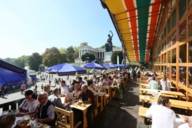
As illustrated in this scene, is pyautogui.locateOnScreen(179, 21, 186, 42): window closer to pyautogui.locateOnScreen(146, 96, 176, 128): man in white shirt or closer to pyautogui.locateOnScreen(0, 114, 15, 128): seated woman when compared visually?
pyautogui.locateOnScreen(146, 96, 176, 128): man in white shirt

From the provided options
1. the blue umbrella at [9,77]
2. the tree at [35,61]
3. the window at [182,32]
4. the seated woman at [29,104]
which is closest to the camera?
the blue umbrella at [9,77]

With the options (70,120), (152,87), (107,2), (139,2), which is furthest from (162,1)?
(70,120)

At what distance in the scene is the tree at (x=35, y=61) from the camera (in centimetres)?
10012

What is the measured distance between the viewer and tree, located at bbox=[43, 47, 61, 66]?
93.4 m

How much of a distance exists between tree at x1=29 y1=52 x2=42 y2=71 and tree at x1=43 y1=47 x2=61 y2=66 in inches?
263

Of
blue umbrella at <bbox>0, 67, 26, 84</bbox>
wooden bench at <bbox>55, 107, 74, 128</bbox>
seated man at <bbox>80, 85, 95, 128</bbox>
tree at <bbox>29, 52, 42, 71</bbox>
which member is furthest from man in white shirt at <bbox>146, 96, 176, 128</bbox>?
tree at <bbox>29, 52, 42, 71</bbox>

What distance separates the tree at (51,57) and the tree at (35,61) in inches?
263

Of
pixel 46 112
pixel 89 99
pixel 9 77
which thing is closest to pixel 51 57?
pixel 89 99

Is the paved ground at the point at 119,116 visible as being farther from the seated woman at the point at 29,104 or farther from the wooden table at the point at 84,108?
the seated woman at the point at 29,104

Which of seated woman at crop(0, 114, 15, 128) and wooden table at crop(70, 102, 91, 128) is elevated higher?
seated woman at crop(0, 114, 15, 128)

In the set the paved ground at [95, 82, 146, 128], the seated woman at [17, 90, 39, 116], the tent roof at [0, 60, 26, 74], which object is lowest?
the paved ground at [95, 82, 146, 128]

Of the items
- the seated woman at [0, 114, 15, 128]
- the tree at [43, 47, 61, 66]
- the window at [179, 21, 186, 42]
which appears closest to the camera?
the seated woman at [0, 114, 15, 128]

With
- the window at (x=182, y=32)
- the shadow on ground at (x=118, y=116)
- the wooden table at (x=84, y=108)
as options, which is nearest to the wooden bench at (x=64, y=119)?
the wooden table at (x=84, y=108)

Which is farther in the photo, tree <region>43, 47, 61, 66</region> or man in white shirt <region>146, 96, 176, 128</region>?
tree <region>43, 47, 61, 66</region>
